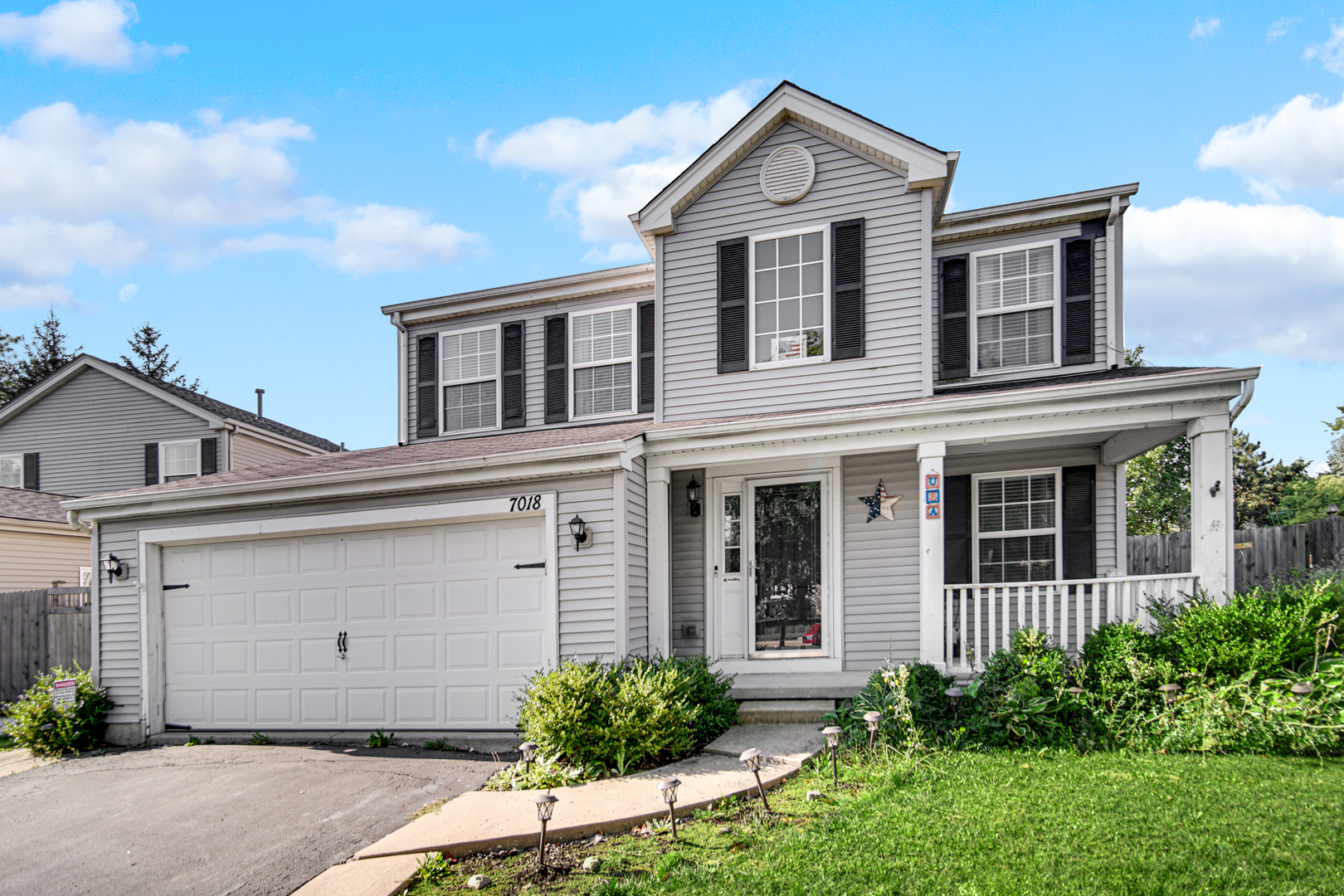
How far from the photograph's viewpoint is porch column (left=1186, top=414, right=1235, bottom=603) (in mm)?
6477

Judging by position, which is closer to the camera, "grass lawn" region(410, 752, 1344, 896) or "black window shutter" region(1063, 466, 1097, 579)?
"grass lawn" region(410, 752, 1344, 896)

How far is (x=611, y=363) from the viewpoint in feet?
34.9

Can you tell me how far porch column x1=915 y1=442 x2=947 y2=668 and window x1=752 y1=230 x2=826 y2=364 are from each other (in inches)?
75.6

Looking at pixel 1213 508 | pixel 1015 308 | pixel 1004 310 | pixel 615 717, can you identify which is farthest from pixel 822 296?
pixel 615 717

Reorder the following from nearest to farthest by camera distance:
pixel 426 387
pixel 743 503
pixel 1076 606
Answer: pixel 1076 606, pixel 743 503, pixel 426 387

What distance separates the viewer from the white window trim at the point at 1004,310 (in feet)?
28.7

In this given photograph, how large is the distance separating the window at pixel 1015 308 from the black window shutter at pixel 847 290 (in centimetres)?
155

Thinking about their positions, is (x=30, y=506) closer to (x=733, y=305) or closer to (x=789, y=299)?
(x=733, y=305)

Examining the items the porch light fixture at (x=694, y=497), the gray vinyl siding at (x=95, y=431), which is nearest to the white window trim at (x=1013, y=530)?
the porch light fixture at (x=694, y=497)

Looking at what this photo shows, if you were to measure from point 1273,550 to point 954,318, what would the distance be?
5537 mm

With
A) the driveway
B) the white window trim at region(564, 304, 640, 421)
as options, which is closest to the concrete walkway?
the driveway

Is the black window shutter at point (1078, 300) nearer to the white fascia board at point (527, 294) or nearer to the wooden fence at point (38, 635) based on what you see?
the white fascia board at point (527, 294)

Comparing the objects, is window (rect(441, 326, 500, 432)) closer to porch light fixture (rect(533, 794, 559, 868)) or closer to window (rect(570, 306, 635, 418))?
window (rect(570, 306, 635, 418))

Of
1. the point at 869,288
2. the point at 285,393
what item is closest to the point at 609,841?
the point at 869,288
